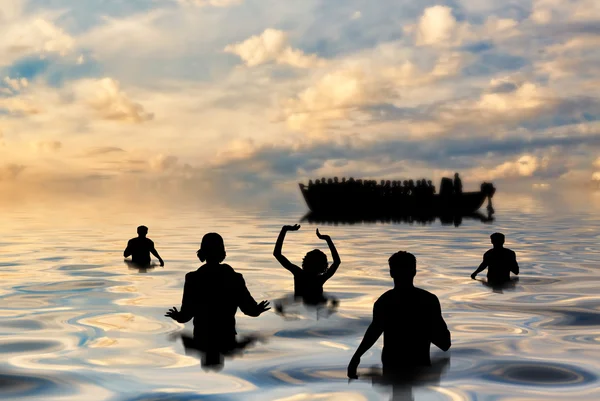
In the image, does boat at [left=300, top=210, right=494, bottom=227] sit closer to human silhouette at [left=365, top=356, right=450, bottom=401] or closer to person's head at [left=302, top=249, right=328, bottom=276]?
person's head at [left=302, top=249, right=328, bottom=276]

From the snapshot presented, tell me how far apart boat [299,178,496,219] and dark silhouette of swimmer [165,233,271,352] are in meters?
59.5

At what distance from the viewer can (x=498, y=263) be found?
14.0 meters

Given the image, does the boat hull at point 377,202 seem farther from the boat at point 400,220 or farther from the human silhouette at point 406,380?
the human silhouette at point 406,380

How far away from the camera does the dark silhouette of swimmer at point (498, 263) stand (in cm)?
1380

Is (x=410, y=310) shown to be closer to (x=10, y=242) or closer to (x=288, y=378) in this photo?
(x=288, y=378)

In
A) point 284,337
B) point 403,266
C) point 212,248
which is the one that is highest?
point 212,248

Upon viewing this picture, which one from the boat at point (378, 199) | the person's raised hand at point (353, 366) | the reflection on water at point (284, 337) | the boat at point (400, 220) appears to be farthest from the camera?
the boat at point (378, 199)

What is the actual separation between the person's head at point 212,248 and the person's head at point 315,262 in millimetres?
3884

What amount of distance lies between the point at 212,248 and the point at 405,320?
7.34ft

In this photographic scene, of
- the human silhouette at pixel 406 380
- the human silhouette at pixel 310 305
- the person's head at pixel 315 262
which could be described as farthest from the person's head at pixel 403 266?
the person's head at pixel 315 262

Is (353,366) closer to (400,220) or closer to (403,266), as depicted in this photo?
(403,266)

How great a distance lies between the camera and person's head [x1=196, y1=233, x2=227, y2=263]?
7.27 meters

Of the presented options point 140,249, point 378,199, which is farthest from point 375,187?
point 140,249

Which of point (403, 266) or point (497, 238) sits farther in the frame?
point (497, 238)
